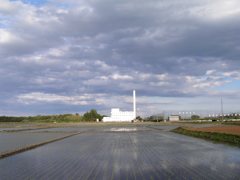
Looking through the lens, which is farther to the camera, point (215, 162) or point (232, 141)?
point (232, 141)

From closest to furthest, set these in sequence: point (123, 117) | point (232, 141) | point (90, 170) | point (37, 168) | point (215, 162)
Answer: point (90, 170) → point (37, 168) → point (215, 162) → point (232, 141) → point (123, 117)

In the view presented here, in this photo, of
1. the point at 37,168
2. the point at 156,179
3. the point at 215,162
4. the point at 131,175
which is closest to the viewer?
the point at 156,179

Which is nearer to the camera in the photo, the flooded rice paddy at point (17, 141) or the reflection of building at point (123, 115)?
the flooded rice paddy at point (17, 141)

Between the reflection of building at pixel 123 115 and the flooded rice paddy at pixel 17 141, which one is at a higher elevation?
the reflection of building at pixel 123 115

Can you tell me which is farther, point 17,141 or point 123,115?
point 123,115

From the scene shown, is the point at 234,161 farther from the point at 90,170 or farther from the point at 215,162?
the point at 90,170

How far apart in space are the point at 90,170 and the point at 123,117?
4308 inches

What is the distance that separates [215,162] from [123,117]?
10797 cm

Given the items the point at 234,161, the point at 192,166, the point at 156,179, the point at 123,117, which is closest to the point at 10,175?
Answer: the point at 156,179

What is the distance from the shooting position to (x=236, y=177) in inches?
265

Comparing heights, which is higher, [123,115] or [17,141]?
[123,115]

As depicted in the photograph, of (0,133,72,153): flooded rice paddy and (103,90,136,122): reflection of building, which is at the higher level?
(103,90,136,122): reflection of building

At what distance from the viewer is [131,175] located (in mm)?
6941

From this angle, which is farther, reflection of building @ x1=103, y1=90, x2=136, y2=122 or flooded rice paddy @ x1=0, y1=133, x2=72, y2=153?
reflection of building @ x1=103, y1=90, x2=136, y2=122
